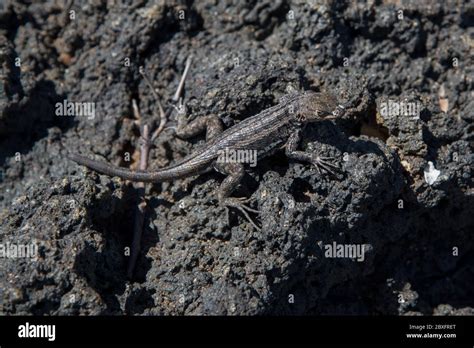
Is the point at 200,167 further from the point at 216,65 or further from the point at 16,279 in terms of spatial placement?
the point at 16,279

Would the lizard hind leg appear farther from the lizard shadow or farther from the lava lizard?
the lizard shadow

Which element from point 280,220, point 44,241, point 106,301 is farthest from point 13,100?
point 280,220

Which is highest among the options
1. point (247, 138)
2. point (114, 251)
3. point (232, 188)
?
point (247, 138)

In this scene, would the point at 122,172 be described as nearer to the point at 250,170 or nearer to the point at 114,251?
the point at 114,251

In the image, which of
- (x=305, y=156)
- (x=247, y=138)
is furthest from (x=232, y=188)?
(x=305, y=156)

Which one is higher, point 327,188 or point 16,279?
point 327,188
